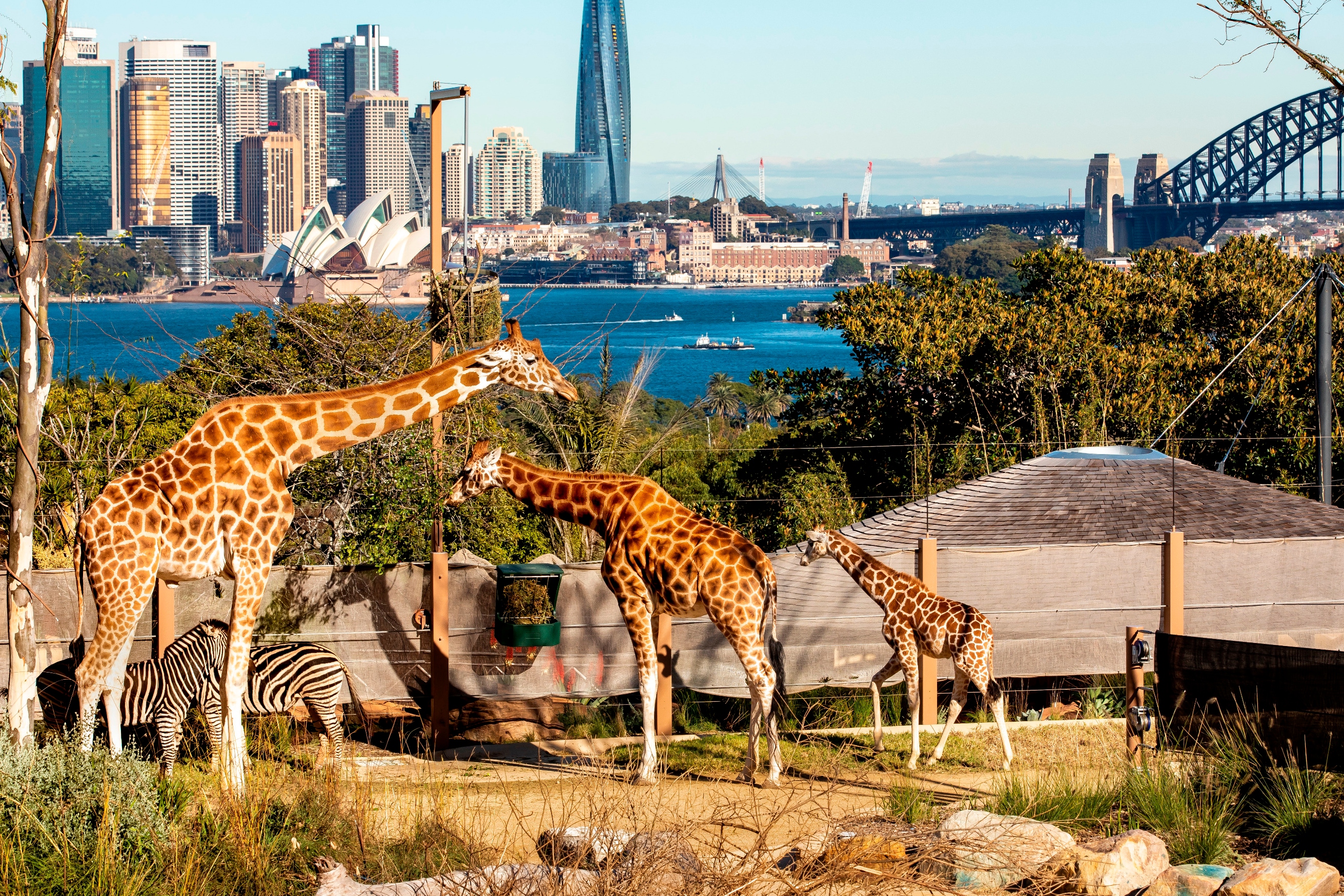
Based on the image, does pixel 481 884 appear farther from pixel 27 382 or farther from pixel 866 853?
pixel 27 382

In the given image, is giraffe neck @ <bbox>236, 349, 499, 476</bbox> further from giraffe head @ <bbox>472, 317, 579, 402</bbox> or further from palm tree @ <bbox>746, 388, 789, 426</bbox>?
palm tree @ <bbox>746, 388, 789, 426</bbox>

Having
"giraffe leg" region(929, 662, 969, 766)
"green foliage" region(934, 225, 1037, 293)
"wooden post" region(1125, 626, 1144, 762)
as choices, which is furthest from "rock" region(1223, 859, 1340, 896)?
"green foliage" region(934, 225, 1037, 293)

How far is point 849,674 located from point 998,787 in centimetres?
255

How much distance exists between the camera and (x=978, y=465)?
23.4 metres

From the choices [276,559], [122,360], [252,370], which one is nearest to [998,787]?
[276,559]

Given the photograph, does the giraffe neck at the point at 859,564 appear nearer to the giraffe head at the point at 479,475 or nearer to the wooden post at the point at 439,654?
the giraffe head at the point at 479,475

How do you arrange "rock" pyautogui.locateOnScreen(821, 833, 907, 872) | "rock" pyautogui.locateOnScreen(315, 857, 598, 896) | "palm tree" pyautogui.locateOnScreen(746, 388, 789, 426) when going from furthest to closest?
"palm tree" pyautogui.locateOnScreen(746, 388, 789, 426) → "rock" pyautogui.locateOnScreen(821, 833, 907, 872) → "rock" pyautogui.locateOnScreen(315, 857, 598, 896)

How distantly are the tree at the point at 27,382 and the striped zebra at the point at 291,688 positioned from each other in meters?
1.34

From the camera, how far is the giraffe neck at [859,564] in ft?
34.3

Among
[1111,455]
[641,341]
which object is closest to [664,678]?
[1111,455]

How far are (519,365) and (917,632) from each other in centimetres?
359

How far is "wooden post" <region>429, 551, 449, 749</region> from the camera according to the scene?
11102 millimetres

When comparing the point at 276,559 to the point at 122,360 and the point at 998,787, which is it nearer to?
the point at 998,787

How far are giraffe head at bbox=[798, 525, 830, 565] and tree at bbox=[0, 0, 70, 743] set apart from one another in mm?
5379
